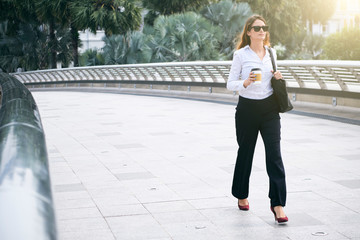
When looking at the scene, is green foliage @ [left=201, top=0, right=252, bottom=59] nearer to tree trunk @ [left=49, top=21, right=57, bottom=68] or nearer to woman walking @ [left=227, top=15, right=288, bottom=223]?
tree trunk @ [left=49, top=21, right=57, bottom=68]

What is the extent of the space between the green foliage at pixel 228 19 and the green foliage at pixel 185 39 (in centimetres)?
221

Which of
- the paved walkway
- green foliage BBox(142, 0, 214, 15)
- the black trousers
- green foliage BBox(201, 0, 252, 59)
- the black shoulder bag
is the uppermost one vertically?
green foliage BBox(142, 0, 214, 15)

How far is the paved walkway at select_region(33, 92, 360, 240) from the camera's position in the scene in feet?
15.0

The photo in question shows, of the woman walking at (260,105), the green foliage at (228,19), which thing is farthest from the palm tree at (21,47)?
the woman walking at (260,105)

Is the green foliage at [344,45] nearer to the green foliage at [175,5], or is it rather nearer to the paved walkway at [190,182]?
the green foliage at [175,5]

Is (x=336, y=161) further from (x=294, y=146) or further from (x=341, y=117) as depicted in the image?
(x=341, y=117)

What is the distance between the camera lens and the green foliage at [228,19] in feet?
111

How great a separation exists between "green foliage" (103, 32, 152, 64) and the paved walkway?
2223 centimetres

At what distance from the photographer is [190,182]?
6363mm

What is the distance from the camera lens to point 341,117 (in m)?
12.3

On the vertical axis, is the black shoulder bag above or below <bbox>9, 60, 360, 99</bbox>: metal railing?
above

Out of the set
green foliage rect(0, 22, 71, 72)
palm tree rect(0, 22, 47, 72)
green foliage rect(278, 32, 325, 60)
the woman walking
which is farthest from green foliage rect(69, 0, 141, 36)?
the woman walking

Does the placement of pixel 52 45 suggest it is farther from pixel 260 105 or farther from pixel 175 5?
pixel 260 105

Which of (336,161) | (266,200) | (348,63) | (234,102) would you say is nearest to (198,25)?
(234,102)
